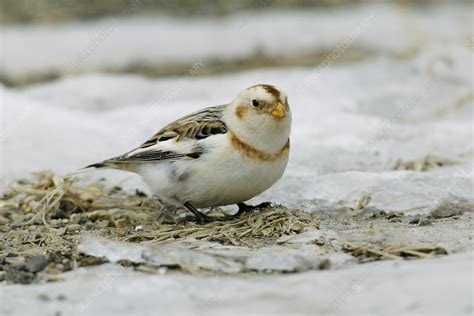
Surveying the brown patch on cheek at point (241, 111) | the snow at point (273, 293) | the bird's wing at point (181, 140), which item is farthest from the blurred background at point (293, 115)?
the brown patch on cheek at point (241, 111)

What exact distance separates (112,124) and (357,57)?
3607mm

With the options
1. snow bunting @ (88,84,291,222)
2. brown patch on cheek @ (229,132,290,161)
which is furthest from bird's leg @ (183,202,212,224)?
brown patch on cheek @ (229,132,290,161)

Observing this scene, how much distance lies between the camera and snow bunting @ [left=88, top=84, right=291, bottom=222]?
440 centimetres

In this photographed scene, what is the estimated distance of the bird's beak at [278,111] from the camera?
4.39 meters

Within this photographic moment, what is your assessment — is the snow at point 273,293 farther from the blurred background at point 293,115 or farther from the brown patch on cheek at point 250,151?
the brown patch on cheek at point 250,151

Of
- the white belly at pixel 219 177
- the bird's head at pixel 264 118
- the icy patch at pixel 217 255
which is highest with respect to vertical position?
the bird's head at pixel 264 118

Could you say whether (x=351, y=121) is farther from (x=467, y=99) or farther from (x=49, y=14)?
(x=49, y=14)

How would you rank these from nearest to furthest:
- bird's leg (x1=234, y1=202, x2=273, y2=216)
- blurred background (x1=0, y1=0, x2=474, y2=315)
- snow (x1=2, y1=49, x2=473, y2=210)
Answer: blurred background (x1=0, y1=0, x2=474, y2=315) → bird's leg (x1=234, y1=202, x2=273, y2=216) → snow (x1=2, y1=49, x2=473, y2=210)

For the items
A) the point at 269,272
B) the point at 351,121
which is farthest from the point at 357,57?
the point at 269,272

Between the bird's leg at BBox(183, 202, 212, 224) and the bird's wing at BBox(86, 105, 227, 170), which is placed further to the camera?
the bird's leg at BBox(183, 202, 212, 224)

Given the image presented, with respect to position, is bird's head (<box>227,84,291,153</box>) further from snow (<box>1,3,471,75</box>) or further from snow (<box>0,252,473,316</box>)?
snow (<box>1,3,471,75</box>)

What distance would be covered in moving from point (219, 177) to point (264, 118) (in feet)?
1.19

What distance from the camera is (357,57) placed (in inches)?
375

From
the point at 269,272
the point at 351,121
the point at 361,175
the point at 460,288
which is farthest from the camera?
the point at 351,121
